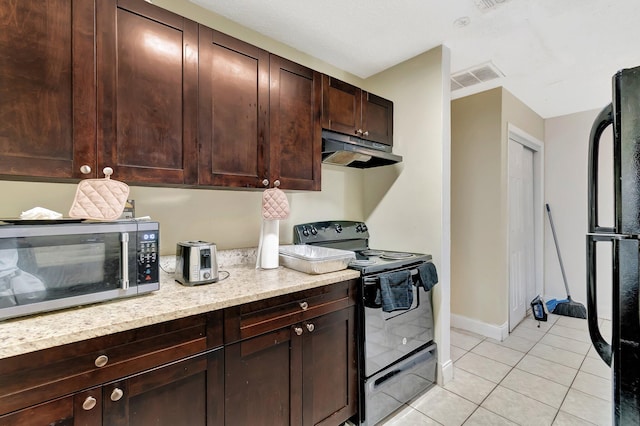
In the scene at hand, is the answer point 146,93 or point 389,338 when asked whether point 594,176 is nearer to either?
point 389,338

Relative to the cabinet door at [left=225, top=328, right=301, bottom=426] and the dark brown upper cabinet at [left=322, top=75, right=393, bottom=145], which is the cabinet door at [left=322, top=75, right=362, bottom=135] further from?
the cabinet door at [left=225, top=328, right=301, bottom=426]

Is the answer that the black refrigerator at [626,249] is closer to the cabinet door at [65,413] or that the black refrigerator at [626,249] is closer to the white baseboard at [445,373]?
the white baseboard at [445,373]

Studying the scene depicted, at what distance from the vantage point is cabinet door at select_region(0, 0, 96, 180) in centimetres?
109

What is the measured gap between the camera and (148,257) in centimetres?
127

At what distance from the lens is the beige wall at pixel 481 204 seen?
2984 millimetres

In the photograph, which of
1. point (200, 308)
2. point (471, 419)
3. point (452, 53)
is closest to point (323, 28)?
point (452, 53)

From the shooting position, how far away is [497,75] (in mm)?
2729

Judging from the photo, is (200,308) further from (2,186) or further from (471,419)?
(471,419)

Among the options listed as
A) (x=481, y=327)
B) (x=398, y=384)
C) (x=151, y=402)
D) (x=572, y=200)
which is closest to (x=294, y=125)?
(x=151, y=402)

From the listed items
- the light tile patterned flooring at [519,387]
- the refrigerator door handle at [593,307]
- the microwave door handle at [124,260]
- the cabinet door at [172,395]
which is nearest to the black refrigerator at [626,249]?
the refrigerator door handle at [593,307]

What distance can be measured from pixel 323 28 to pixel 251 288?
1796 millimetres

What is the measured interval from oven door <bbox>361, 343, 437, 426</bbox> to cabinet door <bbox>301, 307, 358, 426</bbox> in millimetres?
100

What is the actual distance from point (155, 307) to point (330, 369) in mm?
998

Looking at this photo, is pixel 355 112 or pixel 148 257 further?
pixel 355 112
